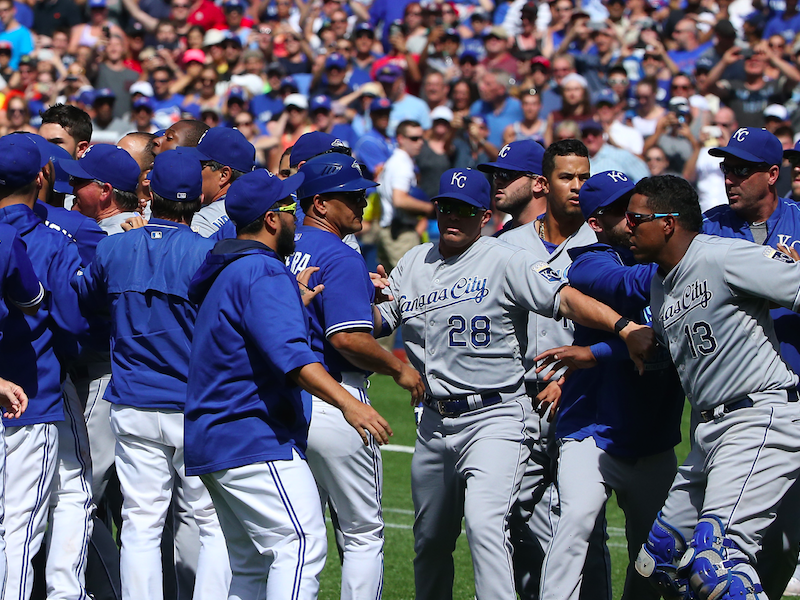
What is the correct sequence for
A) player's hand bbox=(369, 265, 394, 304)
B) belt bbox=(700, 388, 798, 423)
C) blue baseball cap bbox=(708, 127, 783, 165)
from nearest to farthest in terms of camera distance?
belt bbox=(700, 388, 798, 423), blue baseball cap bbox=(708, 127, 783, 165), player's hand bbox=(369, 265, 394, 304)

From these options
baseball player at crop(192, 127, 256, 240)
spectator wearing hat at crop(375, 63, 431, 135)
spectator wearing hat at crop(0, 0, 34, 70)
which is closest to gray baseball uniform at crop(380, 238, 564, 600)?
baseball player at crop(192, 127, 256, 240)

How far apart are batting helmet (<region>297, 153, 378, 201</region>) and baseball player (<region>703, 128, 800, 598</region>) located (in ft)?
5.88

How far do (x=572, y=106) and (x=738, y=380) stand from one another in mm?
8319

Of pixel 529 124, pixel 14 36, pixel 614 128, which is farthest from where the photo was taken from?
pixel 14 36

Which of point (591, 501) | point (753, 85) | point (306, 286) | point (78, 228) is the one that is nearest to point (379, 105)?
point (753, 85)

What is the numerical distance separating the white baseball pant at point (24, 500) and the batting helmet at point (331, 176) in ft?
5.77

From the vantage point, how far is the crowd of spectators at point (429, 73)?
498 inches

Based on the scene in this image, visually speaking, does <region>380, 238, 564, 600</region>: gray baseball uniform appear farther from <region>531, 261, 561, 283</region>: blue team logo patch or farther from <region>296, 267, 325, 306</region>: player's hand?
<region>296, 267, 325, 306</region>: player's hand

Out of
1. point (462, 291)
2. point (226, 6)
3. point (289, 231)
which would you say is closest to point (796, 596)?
point (462, 291)

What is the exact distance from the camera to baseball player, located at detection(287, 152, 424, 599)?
4879 mm

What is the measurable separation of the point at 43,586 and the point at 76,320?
1497 millimetres

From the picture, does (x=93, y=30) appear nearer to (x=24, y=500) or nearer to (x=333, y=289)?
(x=24, y=500)

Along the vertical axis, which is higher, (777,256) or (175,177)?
(777,256)

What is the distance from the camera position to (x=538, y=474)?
226 inches
